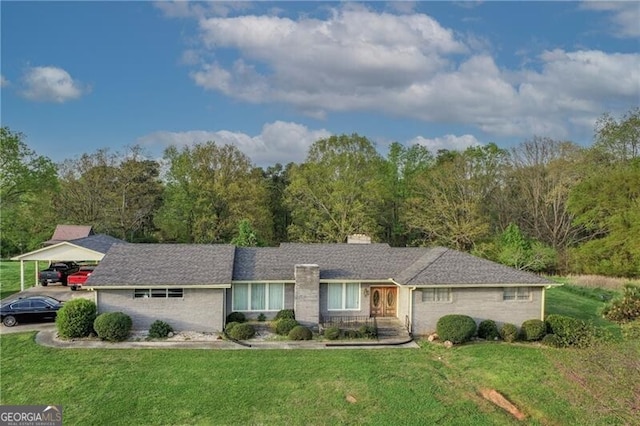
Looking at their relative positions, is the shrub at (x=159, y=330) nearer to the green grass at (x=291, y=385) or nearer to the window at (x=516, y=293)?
the green grass at (x=291, y=385)

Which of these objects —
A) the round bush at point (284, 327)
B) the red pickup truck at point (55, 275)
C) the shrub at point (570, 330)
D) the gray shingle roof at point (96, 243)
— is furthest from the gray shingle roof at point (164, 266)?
the shrub at point (570, 330)

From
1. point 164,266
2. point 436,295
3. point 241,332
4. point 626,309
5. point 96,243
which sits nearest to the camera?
point 241,332

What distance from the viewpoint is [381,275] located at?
26.0 m

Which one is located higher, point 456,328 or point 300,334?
point 456,328

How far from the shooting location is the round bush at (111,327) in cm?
2156

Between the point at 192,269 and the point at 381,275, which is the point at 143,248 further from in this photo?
the point at 381,275

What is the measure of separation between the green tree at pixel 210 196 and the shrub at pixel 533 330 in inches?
1173

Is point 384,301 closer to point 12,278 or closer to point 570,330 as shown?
point 570,330

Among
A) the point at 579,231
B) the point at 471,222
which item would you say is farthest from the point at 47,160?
the point at 579,231

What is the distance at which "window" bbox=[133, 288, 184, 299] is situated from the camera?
23250 mm

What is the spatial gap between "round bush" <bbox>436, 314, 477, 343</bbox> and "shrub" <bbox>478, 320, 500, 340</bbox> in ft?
2.33

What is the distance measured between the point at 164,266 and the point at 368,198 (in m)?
26.3

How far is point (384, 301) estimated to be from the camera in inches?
1033

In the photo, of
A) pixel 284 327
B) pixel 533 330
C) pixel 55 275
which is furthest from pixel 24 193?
pixel 533 330
